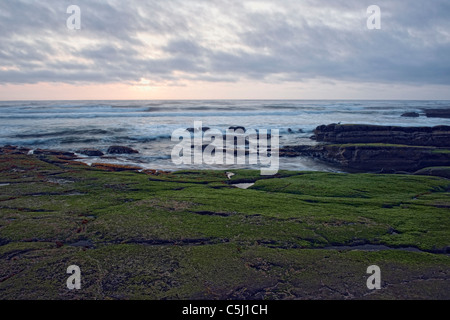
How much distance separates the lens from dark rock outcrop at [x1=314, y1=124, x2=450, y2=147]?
31719 millimetres

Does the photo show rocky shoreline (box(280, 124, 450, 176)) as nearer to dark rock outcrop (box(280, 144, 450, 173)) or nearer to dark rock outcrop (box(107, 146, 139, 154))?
dark rock outcrop (box(280, 144, 450, 173))

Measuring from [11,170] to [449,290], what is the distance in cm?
2257

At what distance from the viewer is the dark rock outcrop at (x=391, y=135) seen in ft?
104

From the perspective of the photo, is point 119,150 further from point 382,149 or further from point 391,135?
point 391,135

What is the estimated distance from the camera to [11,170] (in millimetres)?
20406

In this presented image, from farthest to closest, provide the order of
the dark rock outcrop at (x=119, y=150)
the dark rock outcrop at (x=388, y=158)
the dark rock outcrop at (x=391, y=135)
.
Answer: the dark rock outcrop at (x=119, y=150) < the dark rock outcrop at (x=391, y=135) < the dark rock outcrop at (x=388, y=158)

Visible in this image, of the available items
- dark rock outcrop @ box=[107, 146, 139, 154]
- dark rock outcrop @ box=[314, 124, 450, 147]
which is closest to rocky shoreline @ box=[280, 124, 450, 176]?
dark rock outcrop @ box=[314, 124, 450, 147]

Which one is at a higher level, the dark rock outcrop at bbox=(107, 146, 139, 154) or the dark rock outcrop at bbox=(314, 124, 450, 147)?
the dark rock outcrop at bbox=(314, 124, 450, 147)

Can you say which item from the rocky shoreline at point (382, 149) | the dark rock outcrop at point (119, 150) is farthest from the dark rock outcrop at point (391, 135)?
the dark rock outcrop at point (119, 150)

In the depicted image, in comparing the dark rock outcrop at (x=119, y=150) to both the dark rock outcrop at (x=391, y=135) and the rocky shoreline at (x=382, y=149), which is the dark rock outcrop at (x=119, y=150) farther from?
the dark rock outcrop at (x=391, y=135)

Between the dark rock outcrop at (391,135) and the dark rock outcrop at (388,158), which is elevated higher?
the dark rock outcrop at (391,135)

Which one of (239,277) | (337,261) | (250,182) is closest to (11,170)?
(250,182)

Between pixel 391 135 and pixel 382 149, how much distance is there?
26.0 feet

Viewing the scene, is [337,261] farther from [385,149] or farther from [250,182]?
[385,149]
